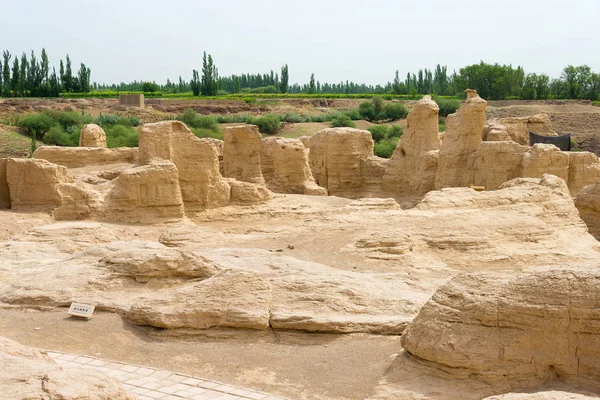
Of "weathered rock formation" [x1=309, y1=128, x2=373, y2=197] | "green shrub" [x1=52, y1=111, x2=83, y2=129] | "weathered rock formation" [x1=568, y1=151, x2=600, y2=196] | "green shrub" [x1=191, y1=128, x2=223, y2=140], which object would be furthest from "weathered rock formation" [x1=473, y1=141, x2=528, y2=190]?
"green shrub" [x1=52, y1=111, x2=83, y2=129]

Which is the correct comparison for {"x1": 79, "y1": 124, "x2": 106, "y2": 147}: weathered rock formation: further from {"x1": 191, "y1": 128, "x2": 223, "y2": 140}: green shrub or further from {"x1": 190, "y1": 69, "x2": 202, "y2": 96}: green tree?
{"x1": 190, "y1": 69, "x2": 202, "y2": 96}: green tree

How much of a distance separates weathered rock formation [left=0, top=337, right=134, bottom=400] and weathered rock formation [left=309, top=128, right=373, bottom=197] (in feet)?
65.7

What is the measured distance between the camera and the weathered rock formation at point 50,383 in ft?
14.0

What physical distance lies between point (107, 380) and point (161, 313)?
363cm

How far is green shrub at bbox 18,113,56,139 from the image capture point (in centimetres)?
4300

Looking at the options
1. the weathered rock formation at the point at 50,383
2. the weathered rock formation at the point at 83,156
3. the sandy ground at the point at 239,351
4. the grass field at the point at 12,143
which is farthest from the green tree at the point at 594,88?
the weathered rock formation at the point at 50,383

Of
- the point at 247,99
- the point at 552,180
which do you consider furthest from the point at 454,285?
the point at 247,99

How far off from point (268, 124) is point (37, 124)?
56.3 ft

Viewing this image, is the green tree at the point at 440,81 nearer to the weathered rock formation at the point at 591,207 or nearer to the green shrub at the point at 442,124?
the green shrub at the point at 442,124

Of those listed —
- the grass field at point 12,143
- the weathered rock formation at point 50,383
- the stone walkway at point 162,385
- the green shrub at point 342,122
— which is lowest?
the stone walkway at point 162,385

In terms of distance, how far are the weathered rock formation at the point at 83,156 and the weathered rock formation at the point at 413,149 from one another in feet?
29.7

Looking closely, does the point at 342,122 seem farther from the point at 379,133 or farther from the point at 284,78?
the point at 284,78

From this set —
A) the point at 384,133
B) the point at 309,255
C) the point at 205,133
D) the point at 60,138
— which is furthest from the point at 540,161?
the point at 60,138

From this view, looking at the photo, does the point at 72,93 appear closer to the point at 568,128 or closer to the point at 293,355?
the point at 568,128
